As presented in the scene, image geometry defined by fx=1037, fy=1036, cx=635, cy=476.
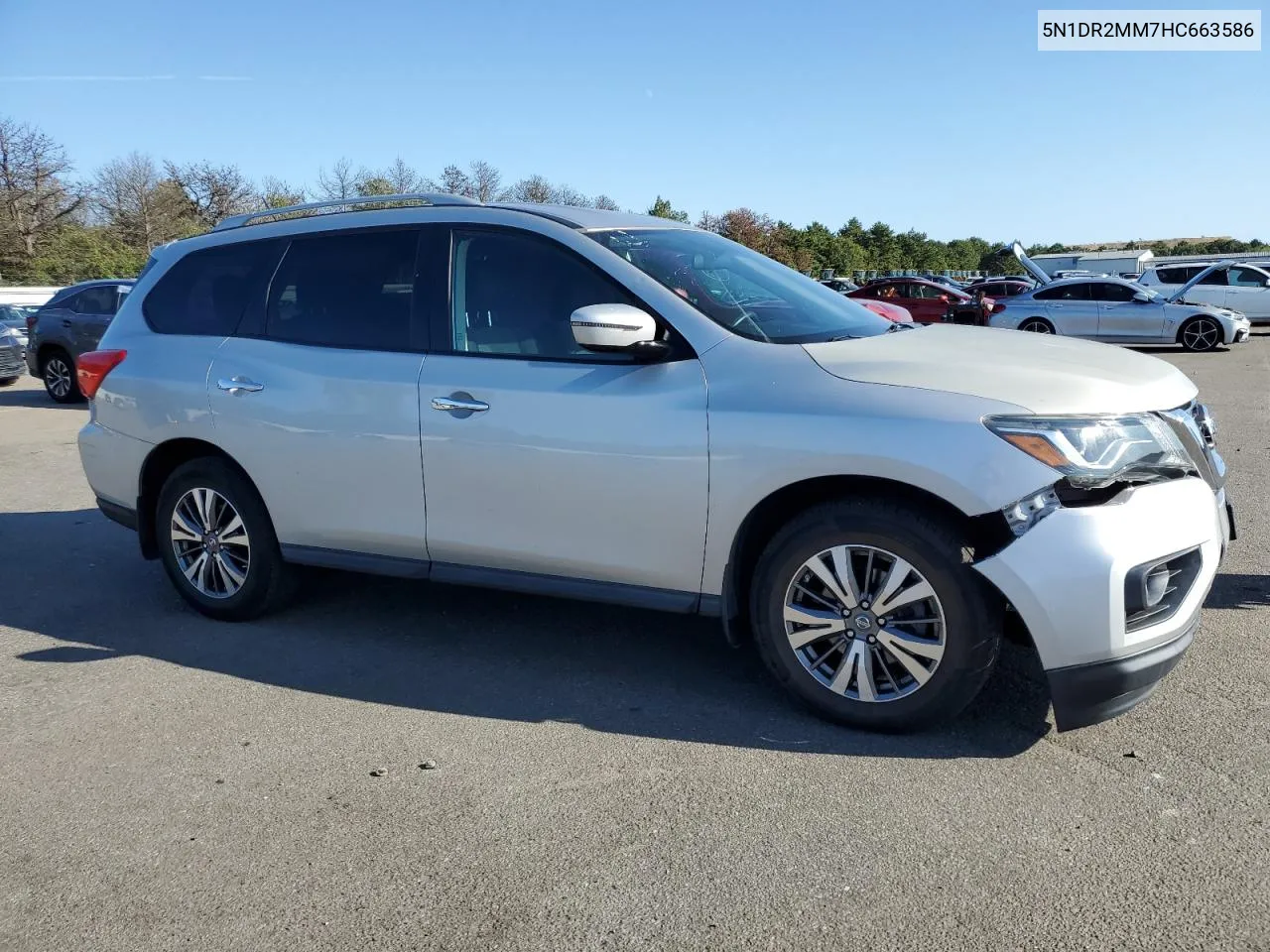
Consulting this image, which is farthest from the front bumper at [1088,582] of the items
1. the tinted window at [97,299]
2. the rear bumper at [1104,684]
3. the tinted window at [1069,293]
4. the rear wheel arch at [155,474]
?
the tinted window at [1069,293]

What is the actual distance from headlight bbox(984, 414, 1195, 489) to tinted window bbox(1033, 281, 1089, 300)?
63.9 feet

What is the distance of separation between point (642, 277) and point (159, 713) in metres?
2.60

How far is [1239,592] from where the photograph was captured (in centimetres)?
511

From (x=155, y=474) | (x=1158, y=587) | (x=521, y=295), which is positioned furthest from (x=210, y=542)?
(x=1158, y=587)

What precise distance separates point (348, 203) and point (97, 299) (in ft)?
39.5

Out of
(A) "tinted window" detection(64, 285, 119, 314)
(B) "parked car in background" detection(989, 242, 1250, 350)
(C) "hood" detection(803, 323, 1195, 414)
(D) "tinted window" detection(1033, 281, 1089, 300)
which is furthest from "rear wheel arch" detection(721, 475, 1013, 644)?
(D) "tinted window" detection(1033, 281, 1089, 300)

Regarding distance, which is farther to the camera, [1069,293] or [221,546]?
[1069,293]

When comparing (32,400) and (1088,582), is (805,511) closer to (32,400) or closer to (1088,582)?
(1088,582)

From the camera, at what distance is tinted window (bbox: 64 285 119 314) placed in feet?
49.3

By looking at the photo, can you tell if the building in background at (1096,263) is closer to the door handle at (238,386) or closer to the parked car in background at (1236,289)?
the parked car in background at (1236,289)

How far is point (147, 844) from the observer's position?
317 cm

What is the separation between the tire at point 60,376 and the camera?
1517 centimetres

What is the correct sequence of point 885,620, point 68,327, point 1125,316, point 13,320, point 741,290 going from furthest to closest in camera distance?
point 1125,316
point 13,320
point 68,327
point 741,290
point 885,620

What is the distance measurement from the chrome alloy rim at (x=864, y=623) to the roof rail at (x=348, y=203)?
2319mm
